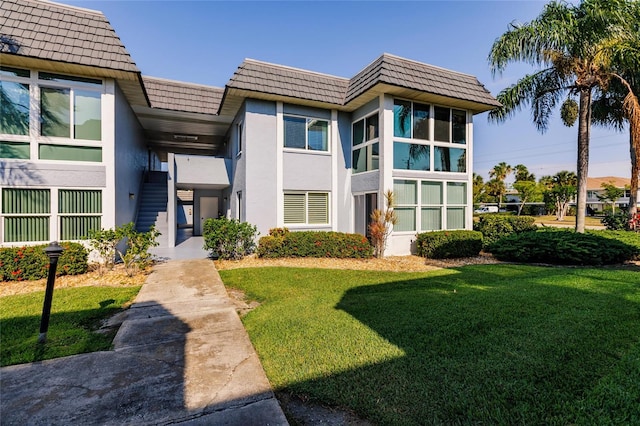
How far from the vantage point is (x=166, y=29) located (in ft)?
35.1

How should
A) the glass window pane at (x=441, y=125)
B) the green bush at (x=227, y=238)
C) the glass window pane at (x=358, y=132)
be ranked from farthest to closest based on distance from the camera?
the glass window pane at (x=358, y=132), the glass window pane at (x=441, y=125), the green bush at (x=227, y=238)

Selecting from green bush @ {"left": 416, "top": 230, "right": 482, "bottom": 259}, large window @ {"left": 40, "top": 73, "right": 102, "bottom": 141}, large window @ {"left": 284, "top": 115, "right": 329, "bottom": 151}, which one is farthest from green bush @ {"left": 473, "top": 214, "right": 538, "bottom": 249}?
large window @ {"left": 40, "top": 73, "right": 102, "bottom": 141}

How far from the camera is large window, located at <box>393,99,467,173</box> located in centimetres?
1145

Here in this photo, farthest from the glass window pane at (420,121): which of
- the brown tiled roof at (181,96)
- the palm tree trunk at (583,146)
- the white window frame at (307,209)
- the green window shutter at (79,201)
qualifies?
the green window shutter at (79,201)

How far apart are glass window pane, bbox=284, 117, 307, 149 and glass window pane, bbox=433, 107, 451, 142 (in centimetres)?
522

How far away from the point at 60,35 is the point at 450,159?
13334 mm

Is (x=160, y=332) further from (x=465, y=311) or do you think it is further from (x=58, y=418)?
(x=465, y=311)

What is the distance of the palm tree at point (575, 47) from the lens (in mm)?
10844

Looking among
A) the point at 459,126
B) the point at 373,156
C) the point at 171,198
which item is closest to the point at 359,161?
the point at 373,156

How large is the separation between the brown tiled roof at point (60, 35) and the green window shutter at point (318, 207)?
277 inches

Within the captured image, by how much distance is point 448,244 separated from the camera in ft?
35.8

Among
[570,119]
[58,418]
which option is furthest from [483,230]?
[58,418]

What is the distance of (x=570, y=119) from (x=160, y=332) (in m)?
17.6

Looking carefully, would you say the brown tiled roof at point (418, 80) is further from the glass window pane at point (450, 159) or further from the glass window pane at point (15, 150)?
the glass window pane at point (15, 150)
